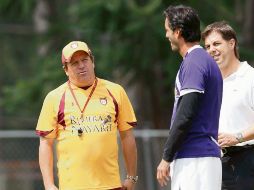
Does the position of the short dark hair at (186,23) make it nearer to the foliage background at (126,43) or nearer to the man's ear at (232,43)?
the man's ear at (232,43)

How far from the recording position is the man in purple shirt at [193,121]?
227 inches

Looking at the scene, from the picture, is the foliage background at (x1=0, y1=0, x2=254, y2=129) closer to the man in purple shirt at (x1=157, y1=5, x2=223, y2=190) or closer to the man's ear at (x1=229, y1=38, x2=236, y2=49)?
the man's ear at (x1=229, y1=38, x2=236, y2=49)

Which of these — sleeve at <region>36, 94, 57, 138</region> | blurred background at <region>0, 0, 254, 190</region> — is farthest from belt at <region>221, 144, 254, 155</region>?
blurred background at <region>0, 0, 254, 190</region>

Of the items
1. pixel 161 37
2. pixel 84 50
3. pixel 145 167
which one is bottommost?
pixel 145 167

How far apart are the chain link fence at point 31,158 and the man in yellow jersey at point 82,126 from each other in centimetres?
595

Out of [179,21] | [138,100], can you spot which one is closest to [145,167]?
[138,100]

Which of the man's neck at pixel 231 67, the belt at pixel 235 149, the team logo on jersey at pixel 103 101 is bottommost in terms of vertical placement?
the belt at pixel 235 149

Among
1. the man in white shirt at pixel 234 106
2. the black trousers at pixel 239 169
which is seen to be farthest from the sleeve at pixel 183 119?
the black trousers at pixel 239 169

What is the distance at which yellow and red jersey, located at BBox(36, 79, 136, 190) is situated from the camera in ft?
21.2

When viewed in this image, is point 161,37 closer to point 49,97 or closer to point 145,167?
point 145,167

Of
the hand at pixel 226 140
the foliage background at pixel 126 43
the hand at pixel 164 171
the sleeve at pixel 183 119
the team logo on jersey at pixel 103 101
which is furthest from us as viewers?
the foliage background at pixel 126 43

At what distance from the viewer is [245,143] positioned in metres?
6.71

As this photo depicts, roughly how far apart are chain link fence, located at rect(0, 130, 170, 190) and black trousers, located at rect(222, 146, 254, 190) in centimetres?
599

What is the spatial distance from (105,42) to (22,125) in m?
6.05
